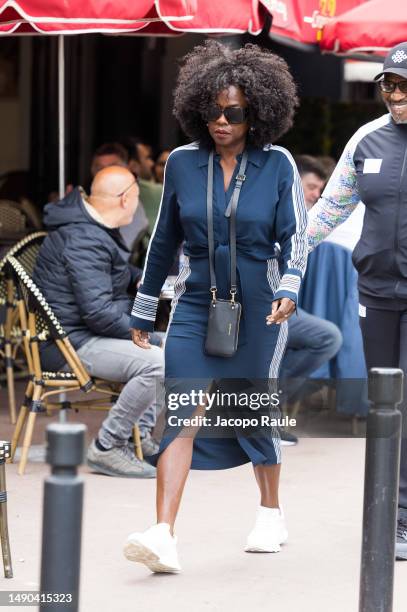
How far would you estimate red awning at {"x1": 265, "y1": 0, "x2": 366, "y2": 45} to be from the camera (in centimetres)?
764

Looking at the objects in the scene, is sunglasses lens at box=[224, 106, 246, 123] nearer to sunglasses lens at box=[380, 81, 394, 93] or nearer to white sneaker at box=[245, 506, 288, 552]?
Result: sunglasses lens at box=[380, 81, 394, 93]

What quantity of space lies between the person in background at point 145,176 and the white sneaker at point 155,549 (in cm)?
386

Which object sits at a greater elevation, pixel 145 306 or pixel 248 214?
pixel 248 214

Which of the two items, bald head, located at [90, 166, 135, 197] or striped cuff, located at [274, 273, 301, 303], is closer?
striped cuff, located at [274, 273, 301, 303]

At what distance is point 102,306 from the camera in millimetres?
6355

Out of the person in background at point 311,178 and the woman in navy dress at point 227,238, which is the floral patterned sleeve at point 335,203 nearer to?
the woman in navy dress at point 227,238

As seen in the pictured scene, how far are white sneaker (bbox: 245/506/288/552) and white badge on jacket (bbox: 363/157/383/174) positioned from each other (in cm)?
136

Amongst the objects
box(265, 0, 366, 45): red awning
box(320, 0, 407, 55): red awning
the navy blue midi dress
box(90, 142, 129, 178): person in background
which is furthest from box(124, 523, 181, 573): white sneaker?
box(90, 142, 129, 178): person in background

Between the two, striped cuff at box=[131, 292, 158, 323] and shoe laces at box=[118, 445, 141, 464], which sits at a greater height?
striped cuff at box=[131, 292, 158, 323]

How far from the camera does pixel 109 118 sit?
47.6 ft

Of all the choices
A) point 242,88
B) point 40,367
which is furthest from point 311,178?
point 242,88

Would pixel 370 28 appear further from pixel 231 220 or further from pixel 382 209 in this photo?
pixel 231 220

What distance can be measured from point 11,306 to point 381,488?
4.40 m

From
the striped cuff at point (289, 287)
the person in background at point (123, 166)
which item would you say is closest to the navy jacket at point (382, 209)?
the striped cuff at point (289, 287)
